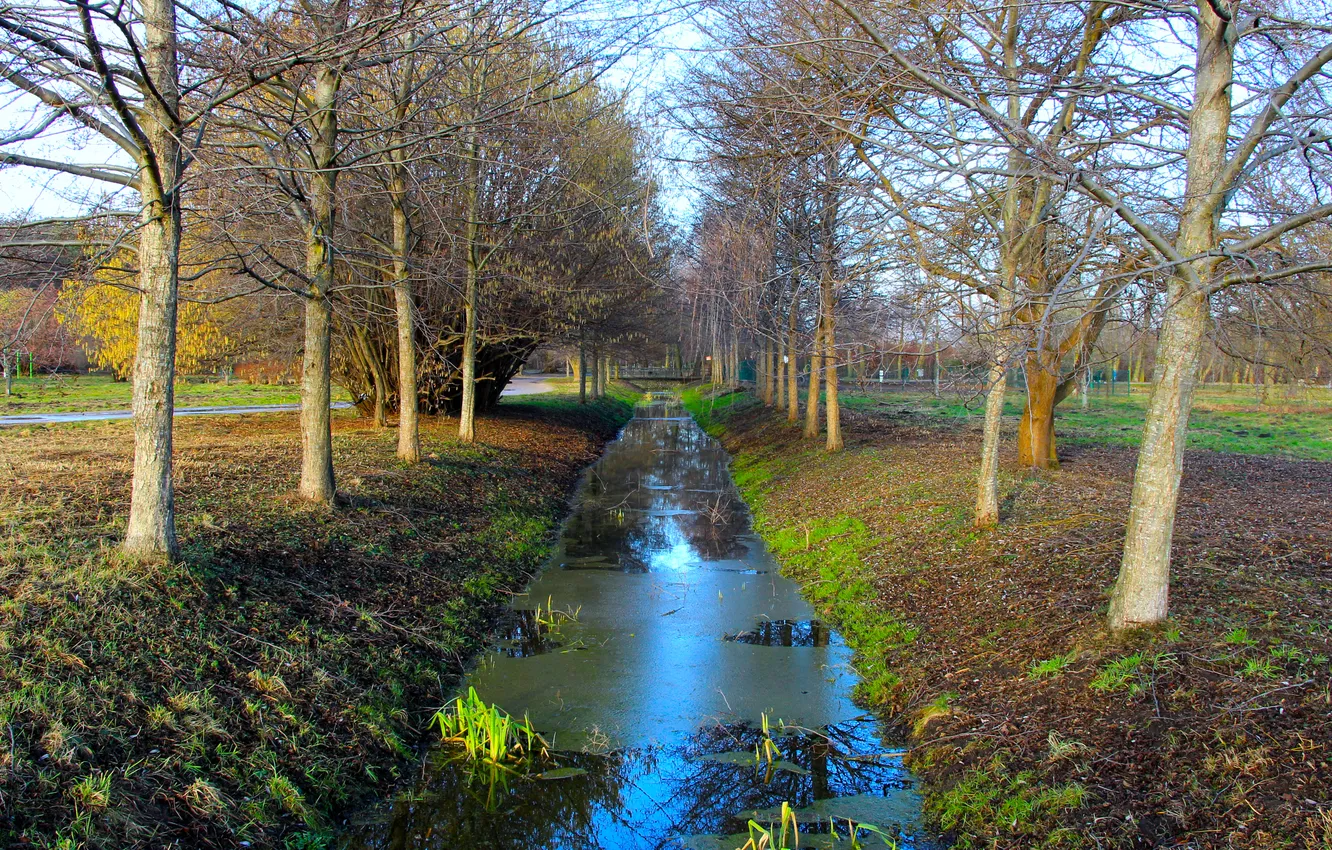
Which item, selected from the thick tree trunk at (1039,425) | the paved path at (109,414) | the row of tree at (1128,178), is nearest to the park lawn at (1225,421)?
the thick tree trunk at (1039,425)

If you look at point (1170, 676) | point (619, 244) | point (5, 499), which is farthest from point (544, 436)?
point (1170, 676)

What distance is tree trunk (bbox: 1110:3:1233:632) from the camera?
217 inches

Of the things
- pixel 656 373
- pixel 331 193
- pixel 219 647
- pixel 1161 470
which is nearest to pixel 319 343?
pixel 331 193

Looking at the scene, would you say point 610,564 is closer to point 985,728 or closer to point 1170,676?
point 985,728

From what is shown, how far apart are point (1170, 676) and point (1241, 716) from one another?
62 centimetres

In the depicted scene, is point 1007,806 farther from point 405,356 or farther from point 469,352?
point 469,352

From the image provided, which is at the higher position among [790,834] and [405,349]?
[405,349]

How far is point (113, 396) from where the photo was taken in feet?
95.1

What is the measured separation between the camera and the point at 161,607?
20.8 ft

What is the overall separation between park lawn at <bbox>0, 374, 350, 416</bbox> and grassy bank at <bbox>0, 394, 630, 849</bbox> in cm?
930

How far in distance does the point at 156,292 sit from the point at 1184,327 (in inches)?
306

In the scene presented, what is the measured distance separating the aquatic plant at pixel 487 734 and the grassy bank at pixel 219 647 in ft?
1.23

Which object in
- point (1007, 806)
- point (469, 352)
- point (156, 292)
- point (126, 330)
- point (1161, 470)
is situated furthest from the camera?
point (126, 330)

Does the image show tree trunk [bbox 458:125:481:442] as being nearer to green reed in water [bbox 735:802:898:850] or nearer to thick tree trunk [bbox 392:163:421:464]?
thick tree trunk [bbox 392:163:421:464]
